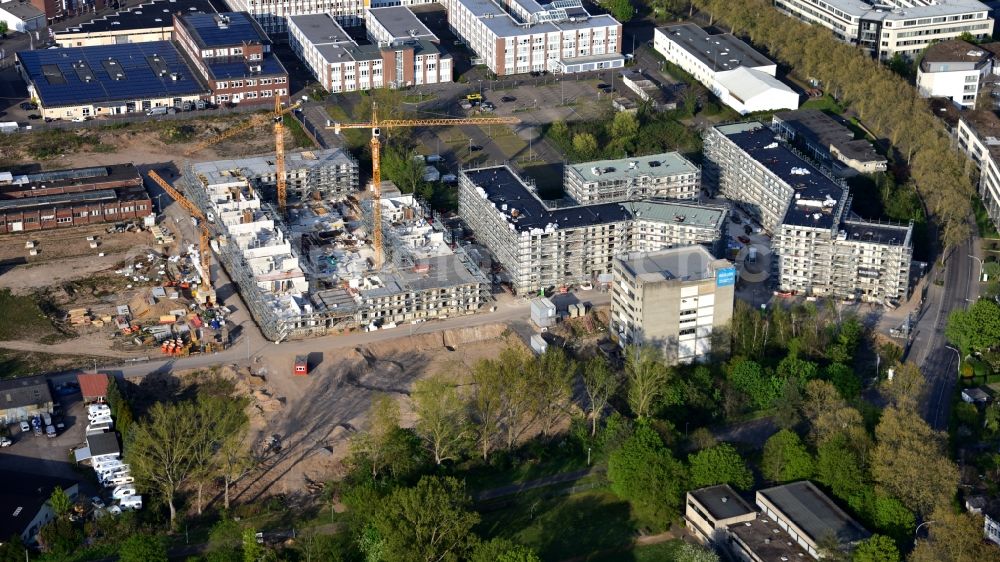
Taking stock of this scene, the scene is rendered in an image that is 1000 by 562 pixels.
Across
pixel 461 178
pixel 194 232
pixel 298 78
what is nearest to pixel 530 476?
pixel 461 178

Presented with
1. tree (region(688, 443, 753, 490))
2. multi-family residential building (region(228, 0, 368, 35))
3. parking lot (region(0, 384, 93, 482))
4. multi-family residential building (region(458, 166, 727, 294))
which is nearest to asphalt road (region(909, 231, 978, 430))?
tree (region(688, 443, 753, 490))

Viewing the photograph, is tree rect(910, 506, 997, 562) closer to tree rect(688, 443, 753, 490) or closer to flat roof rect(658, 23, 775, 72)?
tree rect(688, 443, 753, 490)

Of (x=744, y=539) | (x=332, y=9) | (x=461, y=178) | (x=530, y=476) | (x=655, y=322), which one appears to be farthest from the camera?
(x=332, y=9)

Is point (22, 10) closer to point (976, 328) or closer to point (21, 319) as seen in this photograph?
point (21, 319)

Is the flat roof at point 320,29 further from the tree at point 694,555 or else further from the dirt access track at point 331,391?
the tree at point 694,555

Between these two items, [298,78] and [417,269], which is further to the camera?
[298,78]

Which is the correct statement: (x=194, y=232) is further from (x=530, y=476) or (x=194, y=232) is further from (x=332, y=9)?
(x=332, y=9)

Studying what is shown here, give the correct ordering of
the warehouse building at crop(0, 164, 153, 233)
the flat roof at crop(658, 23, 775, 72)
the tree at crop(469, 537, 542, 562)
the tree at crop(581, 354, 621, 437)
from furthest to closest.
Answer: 1. the flat roof at crop(658, 23, 775, 72)
2. the warehouse building at crop(0, 164, 153, 233)
3. the tree at crop(581, 354, 621, 437)
4. the tree at crop(469, 537, 542, 562)
